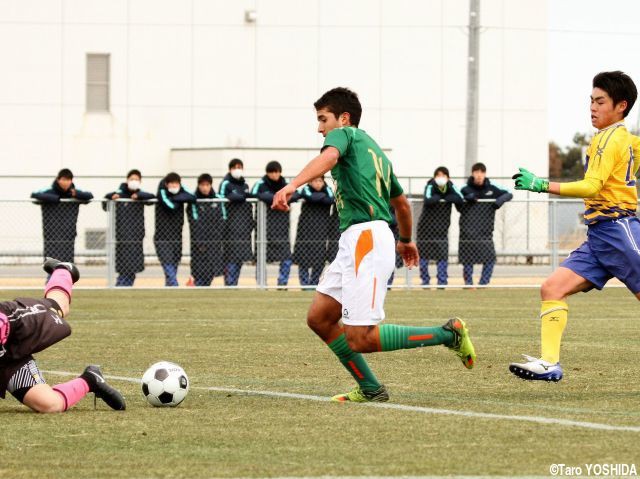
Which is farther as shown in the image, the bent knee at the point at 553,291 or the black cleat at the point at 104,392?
the bent knee at the point at 553,291

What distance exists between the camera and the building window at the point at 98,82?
1390 inches

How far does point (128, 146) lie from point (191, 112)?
6.28 ft

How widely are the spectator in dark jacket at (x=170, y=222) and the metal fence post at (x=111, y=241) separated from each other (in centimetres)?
66

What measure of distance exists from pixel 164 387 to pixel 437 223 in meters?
13.9

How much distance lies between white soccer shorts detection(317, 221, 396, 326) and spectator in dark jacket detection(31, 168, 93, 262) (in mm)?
13468

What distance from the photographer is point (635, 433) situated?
6445 millimetres

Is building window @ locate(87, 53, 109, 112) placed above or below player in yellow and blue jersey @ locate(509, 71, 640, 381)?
above

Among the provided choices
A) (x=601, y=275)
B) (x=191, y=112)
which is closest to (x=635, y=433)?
(x=601, y=275)

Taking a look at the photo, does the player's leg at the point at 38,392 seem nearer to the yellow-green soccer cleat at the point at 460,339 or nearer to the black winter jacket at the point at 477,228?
the yellow-green soccer cleat at the point at 460,339

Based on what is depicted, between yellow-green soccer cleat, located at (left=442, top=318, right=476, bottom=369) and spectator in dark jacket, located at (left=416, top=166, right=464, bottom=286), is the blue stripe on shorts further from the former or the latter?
spectator in dark jacket, located at (left=416, top=166, right=464, bottom=286)

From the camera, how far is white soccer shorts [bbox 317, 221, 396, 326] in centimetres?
758

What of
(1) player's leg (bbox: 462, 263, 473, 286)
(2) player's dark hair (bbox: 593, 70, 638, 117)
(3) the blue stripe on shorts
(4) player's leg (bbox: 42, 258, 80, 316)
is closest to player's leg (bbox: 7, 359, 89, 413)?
(4) player's leg (bbox: 42, 258, 80, 316)

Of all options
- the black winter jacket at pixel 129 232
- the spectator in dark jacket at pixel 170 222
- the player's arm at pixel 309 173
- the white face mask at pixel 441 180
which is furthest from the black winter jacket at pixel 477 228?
the player's arm at pixel 309 173

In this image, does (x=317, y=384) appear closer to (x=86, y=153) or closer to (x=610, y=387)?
(x=610, y=387)
